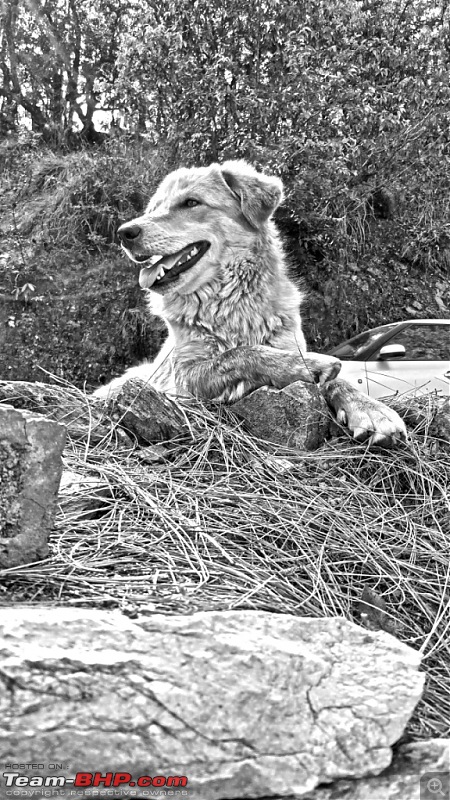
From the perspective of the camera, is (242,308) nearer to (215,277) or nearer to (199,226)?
(215,277)

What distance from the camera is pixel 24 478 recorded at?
79.0 inches

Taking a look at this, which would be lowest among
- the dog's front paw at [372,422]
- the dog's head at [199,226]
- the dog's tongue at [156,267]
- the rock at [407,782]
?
the rock at [407,782]

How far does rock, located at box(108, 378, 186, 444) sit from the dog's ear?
133 centimetres

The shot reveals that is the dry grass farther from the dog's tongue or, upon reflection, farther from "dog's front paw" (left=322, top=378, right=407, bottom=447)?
the dog's tongue

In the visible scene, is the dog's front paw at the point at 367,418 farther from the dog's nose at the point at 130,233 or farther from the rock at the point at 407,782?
the rock at the point at 407,782

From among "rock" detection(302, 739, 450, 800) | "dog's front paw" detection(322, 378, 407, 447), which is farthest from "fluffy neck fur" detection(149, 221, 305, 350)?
"rock" detection(302, 739, 450, 800)

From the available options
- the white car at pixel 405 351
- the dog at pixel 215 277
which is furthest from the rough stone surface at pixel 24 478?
the white car at pixel 405 351

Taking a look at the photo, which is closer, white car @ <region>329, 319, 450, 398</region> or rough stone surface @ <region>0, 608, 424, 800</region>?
→ rough stone surface @ <region>0, 608, 424, 800</region>

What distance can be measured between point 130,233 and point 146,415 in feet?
3.69

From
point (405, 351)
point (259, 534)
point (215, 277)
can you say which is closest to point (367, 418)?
point (259, 534)

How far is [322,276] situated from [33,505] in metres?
10.0

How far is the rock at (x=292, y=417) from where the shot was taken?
9.79 feet

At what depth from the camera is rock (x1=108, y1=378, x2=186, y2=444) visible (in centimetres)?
292

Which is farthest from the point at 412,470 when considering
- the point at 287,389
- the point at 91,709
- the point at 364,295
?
the point at 364,295
